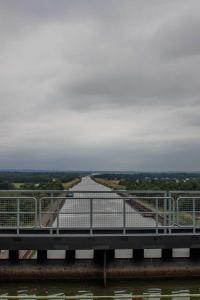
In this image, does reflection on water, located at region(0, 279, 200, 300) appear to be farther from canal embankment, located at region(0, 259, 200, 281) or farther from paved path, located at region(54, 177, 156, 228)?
paved path, located at region(54, 177, 156, 228)

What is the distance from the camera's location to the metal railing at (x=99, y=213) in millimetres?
17828

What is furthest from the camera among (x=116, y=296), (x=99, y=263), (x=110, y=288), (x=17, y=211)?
(x=99, y=263)

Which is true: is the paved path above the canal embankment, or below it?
above

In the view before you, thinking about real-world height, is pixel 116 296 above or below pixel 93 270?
below

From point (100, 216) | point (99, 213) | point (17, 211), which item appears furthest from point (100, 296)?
point (17, 211)

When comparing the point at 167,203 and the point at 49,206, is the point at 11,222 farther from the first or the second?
the point at 167,203

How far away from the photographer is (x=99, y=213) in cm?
1816

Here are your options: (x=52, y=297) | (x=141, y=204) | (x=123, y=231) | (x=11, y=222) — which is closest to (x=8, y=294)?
(x=52, y=297)

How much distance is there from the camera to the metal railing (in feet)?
58.5

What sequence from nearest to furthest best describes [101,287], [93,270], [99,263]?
[101,287] < [93,270] < [99,263]

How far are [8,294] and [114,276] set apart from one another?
362cm

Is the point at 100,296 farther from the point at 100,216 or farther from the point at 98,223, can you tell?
the point at 100,216

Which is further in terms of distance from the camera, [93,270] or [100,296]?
[93,270]

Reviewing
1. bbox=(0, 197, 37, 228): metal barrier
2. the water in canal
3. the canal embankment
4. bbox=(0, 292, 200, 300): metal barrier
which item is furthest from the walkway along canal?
bbox=(0, 292, 200, 300): metal barrier
